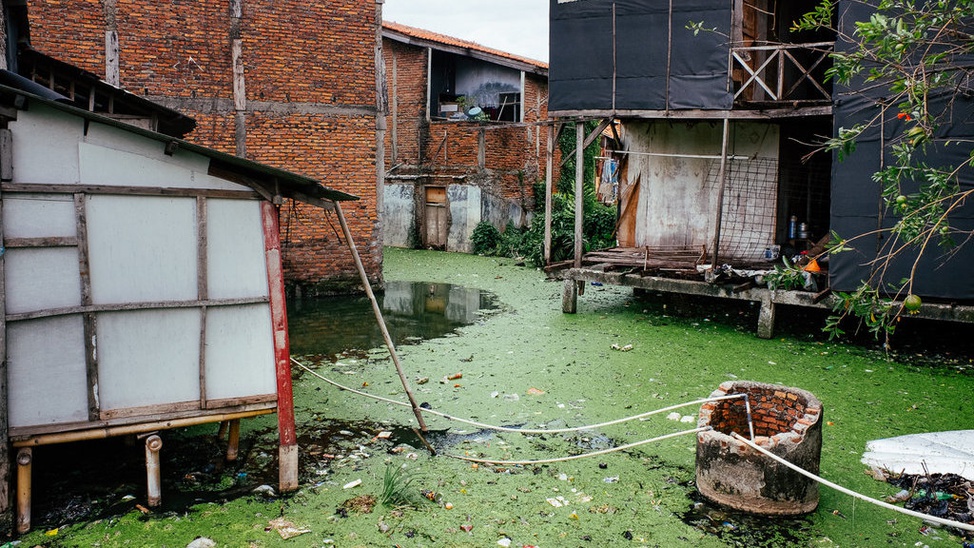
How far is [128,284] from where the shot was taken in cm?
498

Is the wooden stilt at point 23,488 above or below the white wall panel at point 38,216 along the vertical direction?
below

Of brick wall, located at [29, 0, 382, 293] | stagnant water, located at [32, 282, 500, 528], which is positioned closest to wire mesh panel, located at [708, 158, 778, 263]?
brick wall, located at [29, 0, 382, 293]

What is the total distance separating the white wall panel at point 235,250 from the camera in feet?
17.1

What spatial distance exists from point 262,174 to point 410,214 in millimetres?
15096

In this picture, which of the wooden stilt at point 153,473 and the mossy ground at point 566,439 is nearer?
the mossy ground at point 566,439

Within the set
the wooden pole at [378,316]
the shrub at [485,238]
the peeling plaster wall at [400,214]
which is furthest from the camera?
the peeling plaster wall at [400,214]

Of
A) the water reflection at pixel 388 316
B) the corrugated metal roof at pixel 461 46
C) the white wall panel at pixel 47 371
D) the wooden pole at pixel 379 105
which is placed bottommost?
the water reflection at pixel 388 316

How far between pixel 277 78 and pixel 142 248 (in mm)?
8524

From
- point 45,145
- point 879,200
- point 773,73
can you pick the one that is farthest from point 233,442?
point 773,73

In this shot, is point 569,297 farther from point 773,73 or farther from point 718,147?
point 773,73

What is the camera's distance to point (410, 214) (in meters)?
20.4

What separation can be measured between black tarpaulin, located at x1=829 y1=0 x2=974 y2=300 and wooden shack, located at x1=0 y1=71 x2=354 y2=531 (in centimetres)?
691

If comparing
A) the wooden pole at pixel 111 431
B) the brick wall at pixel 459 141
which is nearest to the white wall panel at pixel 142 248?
the wooden pole at pixel 111 431

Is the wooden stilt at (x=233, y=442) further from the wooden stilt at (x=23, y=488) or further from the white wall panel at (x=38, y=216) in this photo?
the white wall panel at (x=38, y=216)
